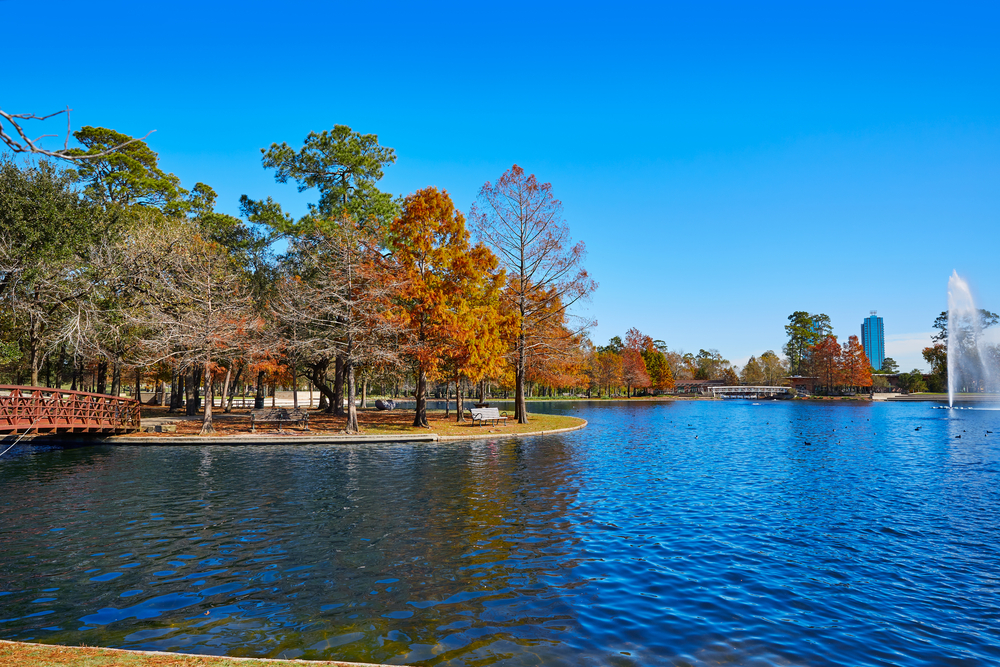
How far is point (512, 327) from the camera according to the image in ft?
123

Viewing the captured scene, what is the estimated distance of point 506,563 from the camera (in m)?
10.5

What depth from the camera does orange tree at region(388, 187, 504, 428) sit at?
107ft

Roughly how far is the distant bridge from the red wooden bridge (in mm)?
133449

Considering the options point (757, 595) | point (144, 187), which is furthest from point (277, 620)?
A: point (144, 187)

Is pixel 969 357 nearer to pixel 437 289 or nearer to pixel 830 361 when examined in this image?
pixel 830 361

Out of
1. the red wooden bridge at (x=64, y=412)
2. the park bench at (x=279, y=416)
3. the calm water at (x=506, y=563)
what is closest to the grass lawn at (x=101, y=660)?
the calm water at (x=506, y=563)

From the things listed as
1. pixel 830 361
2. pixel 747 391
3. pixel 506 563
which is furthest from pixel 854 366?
pixel 506 563

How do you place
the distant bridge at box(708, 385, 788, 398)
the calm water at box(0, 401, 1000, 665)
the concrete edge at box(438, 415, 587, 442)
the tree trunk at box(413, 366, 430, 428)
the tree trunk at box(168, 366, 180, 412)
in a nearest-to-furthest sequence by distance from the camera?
the calm water at box(0, 401, 1000, 665) < the concrete edge at box(438, 415, 587, 442) < the tree trunk at box(413, 366, 430, 428) < the tree trunk at box(168, 366, 180, 412) < the distant bridge at box(708, 385, 788, 398)

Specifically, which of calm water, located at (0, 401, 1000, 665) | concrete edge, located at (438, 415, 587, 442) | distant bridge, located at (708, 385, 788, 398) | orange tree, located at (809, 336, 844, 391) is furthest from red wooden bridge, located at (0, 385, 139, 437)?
distant bridge, located at (708, 385, 788, 398)

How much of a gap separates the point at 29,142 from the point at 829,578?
1210 cm

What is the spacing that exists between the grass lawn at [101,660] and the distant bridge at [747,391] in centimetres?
14688

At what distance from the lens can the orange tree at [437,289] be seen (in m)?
32.7

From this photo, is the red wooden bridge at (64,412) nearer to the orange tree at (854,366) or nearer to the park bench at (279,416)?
the park bench at (279,416)

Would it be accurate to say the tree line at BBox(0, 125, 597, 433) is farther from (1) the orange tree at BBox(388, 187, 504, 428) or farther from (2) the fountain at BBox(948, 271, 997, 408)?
(2) the fountain at BBox(948, 271, 997, 408)
